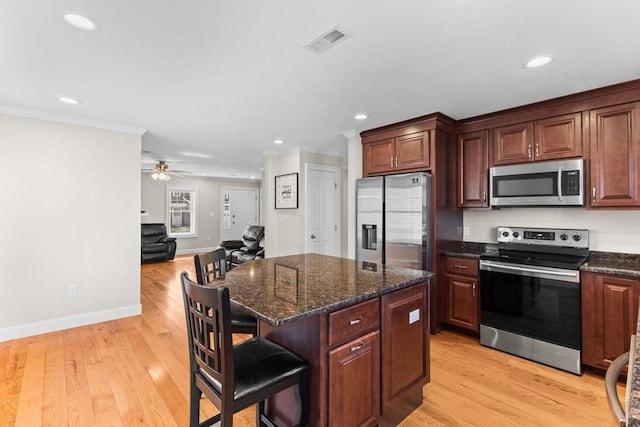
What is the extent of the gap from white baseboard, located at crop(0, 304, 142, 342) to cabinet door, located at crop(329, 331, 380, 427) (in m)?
3.41

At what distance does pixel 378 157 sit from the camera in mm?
3812

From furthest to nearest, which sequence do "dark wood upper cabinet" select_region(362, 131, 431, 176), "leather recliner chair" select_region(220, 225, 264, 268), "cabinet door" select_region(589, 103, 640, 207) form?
"leather recliner chair" select_region(220, 225, 264, 268) → "dark wood upper cabinet" select_region(362, 131, 431, 176) → "cabinet door" select_region(589, 103, 640, 207)

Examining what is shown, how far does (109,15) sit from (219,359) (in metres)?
1.88

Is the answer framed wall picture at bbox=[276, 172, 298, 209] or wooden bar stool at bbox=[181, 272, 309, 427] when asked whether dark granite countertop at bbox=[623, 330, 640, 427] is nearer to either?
wooden bar stool at bbox=[181, 272, 309, 427]

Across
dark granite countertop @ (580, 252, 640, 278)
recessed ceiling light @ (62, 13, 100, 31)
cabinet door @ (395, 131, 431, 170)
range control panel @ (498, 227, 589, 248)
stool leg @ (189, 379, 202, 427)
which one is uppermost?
recessed ceiling light @ (62, 13, 100, 31)

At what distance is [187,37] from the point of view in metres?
1.87

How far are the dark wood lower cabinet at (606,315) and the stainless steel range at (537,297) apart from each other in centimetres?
6

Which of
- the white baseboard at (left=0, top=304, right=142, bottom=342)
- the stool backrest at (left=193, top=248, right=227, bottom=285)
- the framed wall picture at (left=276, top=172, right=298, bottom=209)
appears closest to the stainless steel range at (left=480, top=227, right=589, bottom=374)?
the stool backrest at (left=193, top=248, right=227, bottom=285)

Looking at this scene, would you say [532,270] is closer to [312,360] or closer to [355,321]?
[355,321]

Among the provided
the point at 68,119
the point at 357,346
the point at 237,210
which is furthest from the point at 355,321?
the point at 237,210

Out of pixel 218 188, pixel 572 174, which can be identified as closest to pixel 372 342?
pixel 572 174

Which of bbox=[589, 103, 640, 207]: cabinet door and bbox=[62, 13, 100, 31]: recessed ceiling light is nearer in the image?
bbox=[62, 13, 100, 31]: recessed ceiling light

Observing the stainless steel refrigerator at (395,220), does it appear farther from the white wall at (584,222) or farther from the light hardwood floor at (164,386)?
the light hardwood floor at (164,386)

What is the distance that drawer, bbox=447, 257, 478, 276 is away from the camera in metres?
3.12
